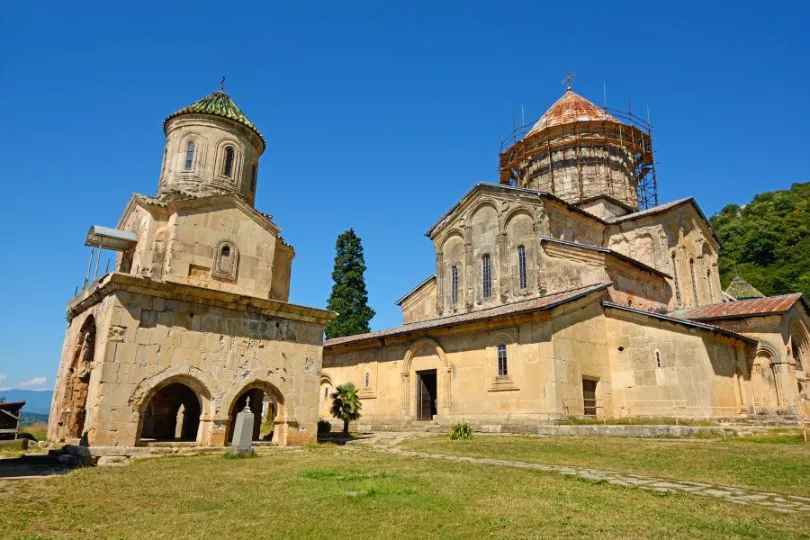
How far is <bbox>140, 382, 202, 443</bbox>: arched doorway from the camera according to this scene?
16.0 metres

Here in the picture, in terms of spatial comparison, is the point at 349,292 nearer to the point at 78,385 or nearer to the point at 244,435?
the point at 78,385

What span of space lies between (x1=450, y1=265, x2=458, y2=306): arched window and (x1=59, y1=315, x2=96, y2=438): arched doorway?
15.4 m

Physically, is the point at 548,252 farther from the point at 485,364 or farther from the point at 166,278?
the point at 166,278

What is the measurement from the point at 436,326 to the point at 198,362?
9923 millimetres

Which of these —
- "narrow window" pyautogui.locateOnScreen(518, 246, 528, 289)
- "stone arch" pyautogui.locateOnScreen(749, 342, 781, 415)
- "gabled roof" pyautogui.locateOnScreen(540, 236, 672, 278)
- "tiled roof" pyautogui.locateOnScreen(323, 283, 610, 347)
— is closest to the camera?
"tiled roof" pyautogui.locateOnScreen(323, 283, 610, 347)

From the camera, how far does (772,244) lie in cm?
4731

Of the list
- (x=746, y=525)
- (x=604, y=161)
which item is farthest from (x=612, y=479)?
(x=604, y=161)

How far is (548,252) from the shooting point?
2170 centimetres

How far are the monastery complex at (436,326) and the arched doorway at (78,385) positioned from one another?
0.16 ft

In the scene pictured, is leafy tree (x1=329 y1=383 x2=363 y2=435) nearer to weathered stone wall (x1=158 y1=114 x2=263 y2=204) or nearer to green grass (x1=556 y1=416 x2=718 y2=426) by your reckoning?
green grass (x1=556 y1=416 x2=718 y2=426)

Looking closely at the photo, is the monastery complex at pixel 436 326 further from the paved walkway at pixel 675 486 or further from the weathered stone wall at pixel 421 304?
the paved walkway at pixel 675 486

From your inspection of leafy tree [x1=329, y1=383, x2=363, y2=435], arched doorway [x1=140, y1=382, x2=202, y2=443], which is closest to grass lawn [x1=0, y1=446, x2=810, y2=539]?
arched doorway [x1=140, y1=382, x2=202, y2=443]

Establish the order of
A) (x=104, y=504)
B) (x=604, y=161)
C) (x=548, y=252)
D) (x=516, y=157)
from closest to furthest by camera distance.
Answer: (x=104, y=504) → (x=548, y=252) → (x=604, y=161) → (x=516, y=157)

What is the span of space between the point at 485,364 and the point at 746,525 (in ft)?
44.7
